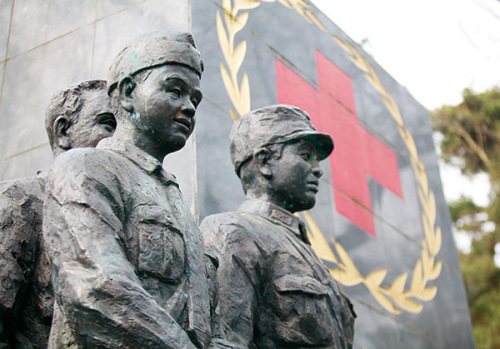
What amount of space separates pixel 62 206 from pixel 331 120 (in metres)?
5.17

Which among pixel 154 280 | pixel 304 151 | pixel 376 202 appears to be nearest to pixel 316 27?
pixel 376 202

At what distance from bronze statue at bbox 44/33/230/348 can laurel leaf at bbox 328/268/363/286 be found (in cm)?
364

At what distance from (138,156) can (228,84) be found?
307cm

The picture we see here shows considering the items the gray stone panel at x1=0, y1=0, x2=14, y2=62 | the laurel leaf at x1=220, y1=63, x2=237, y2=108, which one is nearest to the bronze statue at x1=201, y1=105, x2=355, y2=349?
the laurel leaf at x1=220, y1=63, x2=237, y2=108

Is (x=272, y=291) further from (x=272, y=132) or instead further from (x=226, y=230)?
(x=272, y=132)

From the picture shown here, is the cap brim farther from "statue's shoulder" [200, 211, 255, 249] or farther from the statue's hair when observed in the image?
the statue's hair

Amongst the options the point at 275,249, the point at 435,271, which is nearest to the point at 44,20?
the point at 275,249

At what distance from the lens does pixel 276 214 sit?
4902 millimetres

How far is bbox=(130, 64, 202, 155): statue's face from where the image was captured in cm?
378

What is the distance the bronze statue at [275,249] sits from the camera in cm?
438

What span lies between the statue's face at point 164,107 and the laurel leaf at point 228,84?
2.87m

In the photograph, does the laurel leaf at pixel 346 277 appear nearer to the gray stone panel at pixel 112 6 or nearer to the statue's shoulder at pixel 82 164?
the gray stone panel at pixel 112 6

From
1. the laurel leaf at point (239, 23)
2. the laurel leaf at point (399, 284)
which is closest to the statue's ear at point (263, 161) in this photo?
the laurel leaf at point (239, 23)

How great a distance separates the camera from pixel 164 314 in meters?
3.13
